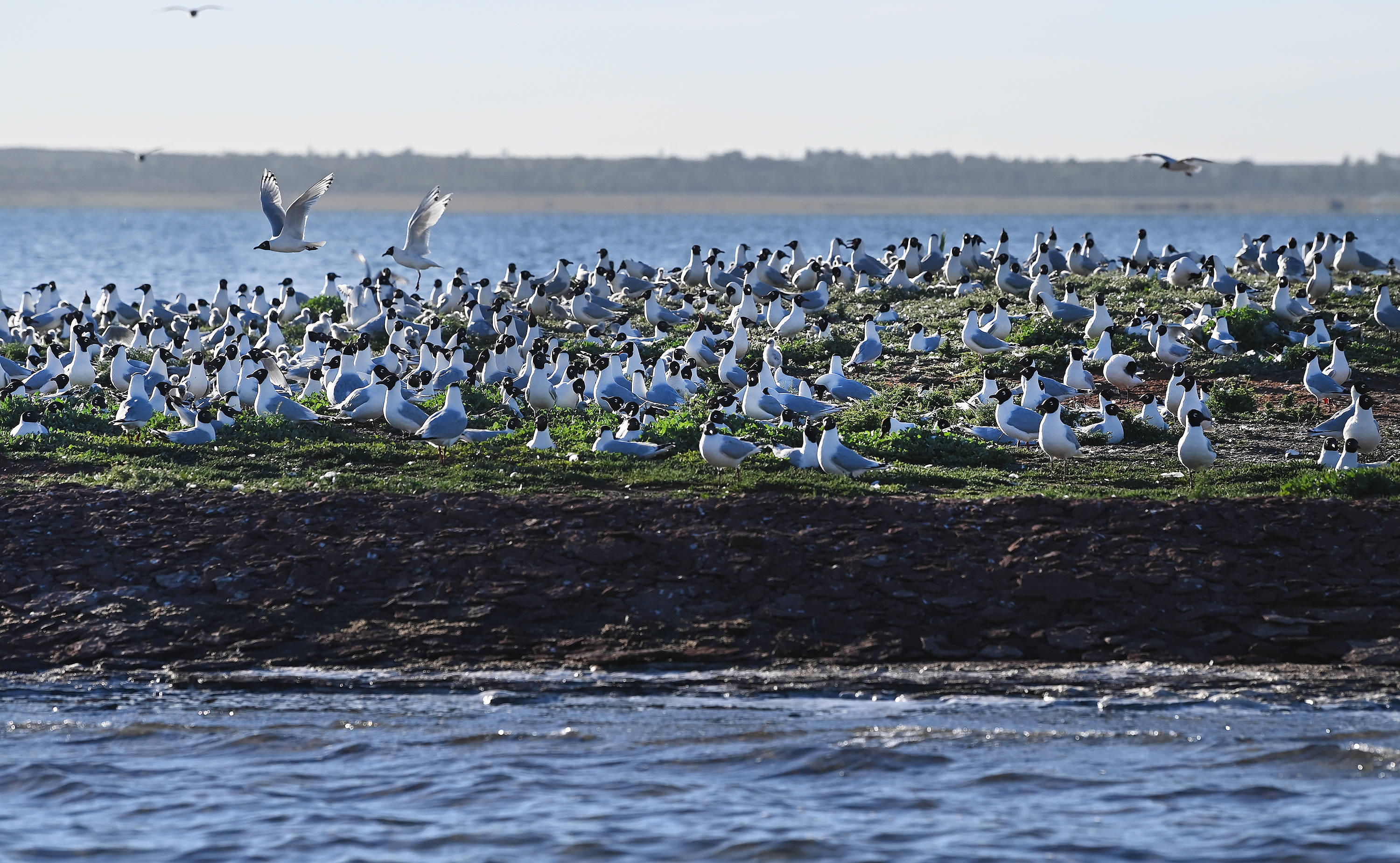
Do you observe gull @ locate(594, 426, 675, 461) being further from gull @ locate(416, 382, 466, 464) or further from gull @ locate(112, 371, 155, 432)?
gull @ locate(112, 371, 155, 432)

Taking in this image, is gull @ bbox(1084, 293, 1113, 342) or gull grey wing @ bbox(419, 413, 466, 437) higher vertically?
gull @ bbox(1084, 293, 1113, 342)

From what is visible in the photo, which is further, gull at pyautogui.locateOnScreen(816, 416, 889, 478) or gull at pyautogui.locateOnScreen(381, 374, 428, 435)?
gull at pyautogui.locateOnScreen(381, 374, 428, 435)

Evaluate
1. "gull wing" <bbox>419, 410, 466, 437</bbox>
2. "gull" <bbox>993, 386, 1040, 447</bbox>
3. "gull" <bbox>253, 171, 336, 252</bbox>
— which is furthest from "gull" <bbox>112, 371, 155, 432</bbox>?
"gull" <bbox>993, 386, 1040, 447</bbox>

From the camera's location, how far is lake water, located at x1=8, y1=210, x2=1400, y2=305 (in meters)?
59.9

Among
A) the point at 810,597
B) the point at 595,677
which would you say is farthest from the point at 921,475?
the point at 595,677

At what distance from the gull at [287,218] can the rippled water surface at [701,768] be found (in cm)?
1139

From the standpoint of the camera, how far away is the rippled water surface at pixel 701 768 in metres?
8.48

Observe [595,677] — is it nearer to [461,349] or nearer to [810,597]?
[810,597]

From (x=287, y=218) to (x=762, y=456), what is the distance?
9038 mm

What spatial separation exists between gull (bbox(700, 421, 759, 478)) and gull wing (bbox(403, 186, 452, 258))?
10.2m

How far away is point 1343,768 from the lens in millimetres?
9023

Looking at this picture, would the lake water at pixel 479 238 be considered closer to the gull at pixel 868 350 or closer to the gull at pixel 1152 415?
the gull at pixel 868 350

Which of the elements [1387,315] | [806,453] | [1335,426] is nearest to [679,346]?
[806,453]

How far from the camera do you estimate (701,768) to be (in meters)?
9.24
